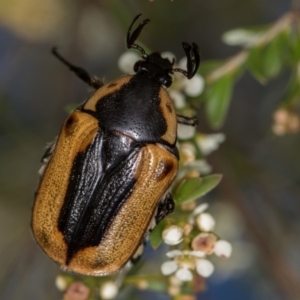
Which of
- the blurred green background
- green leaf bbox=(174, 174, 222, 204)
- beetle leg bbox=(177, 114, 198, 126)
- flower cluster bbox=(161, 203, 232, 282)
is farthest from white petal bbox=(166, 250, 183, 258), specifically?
the blurred green background

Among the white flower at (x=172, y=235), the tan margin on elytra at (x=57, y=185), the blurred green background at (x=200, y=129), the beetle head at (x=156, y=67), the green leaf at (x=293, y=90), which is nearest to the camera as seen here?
the white flower at (x=172, y=235)

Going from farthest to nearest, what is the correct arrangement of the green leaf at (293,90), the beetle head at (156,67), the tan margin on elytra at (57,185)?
the green leaf at (293,90) < the beetle head at (156,67) < the tan margin on elytra at (57,185)

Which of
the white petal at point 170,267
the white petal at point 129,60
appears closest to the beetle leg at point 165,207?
the white petal at point 170,267

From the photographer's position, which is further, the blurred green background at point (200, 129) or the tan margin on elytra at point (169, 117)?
the blurred green background at point (200, 129)

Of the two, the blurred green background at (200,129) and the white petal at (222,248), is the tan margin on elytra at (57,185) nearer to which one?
the white petal at (222,248)

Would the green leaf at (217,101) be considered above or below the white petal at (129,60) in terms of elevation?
below

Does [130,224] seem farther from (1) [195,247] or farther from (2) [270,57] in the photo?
→ (2) [270,57]
